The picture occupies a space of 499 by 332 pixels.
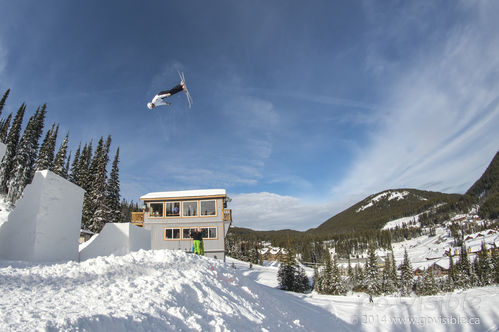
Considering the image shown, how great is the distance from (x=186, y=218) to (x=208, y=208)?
2.45 metres

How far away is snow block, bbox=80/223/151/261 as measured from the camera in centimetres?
1298

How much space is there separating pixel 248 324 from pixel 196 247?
320 inches

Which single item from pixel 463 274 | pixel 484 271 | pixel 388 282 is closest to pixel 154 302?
pixel 388 282

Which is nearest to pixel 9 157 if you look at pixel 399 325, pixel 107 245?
pixel 107 245

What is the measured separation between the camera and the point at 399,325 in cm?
1355

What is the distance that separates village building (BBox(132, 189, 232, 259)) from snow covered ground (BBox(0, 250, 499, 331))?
14.8m

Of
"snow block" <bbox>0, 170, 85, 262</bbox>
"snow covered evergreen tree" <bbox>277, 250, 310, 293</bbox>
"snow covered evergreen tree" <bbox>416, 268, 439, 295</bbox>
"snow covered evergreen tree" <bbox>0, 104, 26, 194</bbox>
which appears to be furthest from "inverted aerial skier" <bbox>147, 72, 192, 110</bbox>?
"snow covered evergreen tree" <bbox>416, 268, 439, 295</bbox>

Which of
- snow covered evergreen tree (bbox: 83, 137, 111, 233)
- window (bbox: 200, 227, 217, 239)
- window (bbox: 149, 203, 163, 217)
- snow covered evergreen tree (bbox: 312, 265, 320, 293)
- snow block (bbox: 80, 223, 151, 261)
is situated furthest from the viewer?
snow covered evergreen tree (bbox: 312, 265, 320, 293)

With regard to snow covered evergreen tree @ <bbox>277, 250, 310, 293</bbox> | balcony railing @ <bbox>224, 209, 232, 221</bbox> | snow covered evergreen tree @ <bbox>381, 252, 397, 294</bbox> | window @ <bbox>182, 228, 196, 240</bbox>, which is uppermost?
balcony railing @ <bbox>224, 209, 232, 221</bbox>

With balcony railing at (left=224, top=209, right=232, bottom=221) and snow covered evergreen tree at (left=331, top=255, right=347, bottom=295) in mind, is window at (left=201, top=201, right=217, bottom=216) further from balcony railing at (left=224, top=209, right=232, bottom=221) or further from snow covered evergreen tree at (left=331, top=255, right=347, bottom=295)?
snow covered evergreen tree at (left=331, top=255, right=347, bottom=295)

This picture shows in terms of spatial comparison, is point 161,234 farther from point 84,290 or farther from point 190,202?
point 84,290

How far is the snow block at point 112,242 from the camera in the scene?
1298 cm

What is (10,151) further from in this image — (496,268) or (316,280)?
(496,268)

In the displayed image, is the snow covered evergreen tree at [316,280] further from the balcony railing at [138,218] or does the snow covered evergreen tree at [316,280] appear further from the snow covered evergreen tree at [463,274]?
the snow covered evergreen tree at [463,274]
